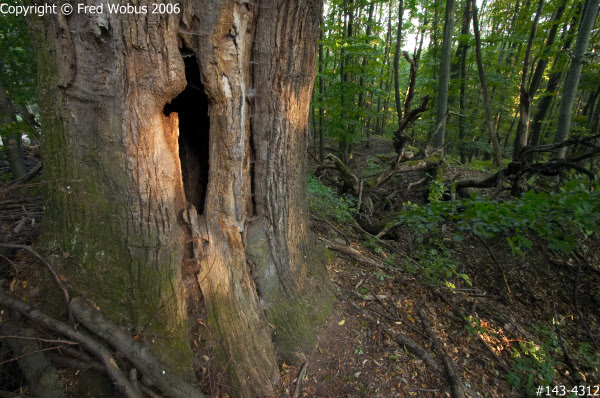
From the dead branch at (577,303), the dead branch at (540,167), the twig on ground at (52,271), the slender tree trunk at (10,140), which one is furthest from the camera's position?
the slender tree trunk at (10,140)

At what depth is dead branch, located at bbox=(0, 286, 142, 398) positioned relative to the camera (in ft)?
5.47

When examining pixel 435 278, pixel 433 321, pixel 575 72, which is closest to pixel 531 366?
pixel 433 321

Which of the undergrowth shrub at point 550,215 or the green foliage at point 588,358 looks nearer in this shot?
the undergrowth shrub at point 550,215

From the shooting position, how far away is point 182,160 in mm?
2461

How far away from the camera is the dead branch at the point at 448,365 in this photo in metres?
2.40

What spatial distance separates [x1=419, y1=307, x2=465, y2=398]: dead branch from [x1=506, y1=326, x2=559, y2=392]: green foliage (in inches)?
25.9

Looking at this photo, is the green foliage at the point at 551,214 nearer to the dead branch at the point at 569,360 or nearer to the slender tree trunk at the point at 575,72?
the dead branch at the point at 569,360

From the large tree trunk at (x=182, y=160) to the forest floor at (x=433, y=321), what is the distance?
406 mm

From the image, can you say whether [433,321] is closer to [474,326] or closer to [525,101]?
[474,326]

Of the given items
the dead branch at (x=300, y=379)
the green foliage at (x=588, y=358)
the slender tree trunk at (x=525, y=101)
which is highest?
the slender tree trunk at (x=525, y=101)

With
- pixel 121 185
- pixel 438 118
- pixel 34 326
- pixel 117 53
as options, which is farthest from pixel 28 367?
pixel 438 118

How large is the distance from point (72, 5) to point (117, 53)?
0.36 metres

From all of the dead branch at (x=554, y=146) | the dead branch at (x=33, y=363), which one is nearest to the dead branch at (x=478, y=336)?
the dead branch at (x=554, y=146)

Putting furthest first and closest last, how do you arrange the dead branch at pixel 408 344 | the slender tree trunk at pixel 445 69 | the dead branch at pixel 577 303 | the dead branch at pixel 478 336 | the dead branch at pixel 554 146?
the slender tree trunk at pixel 445 69 → the dead branch at pixel 554 146 → the dead branch at pixel 577 303 → the dead branch at pixel 478 336 → the dead branch at pixel 408 344
